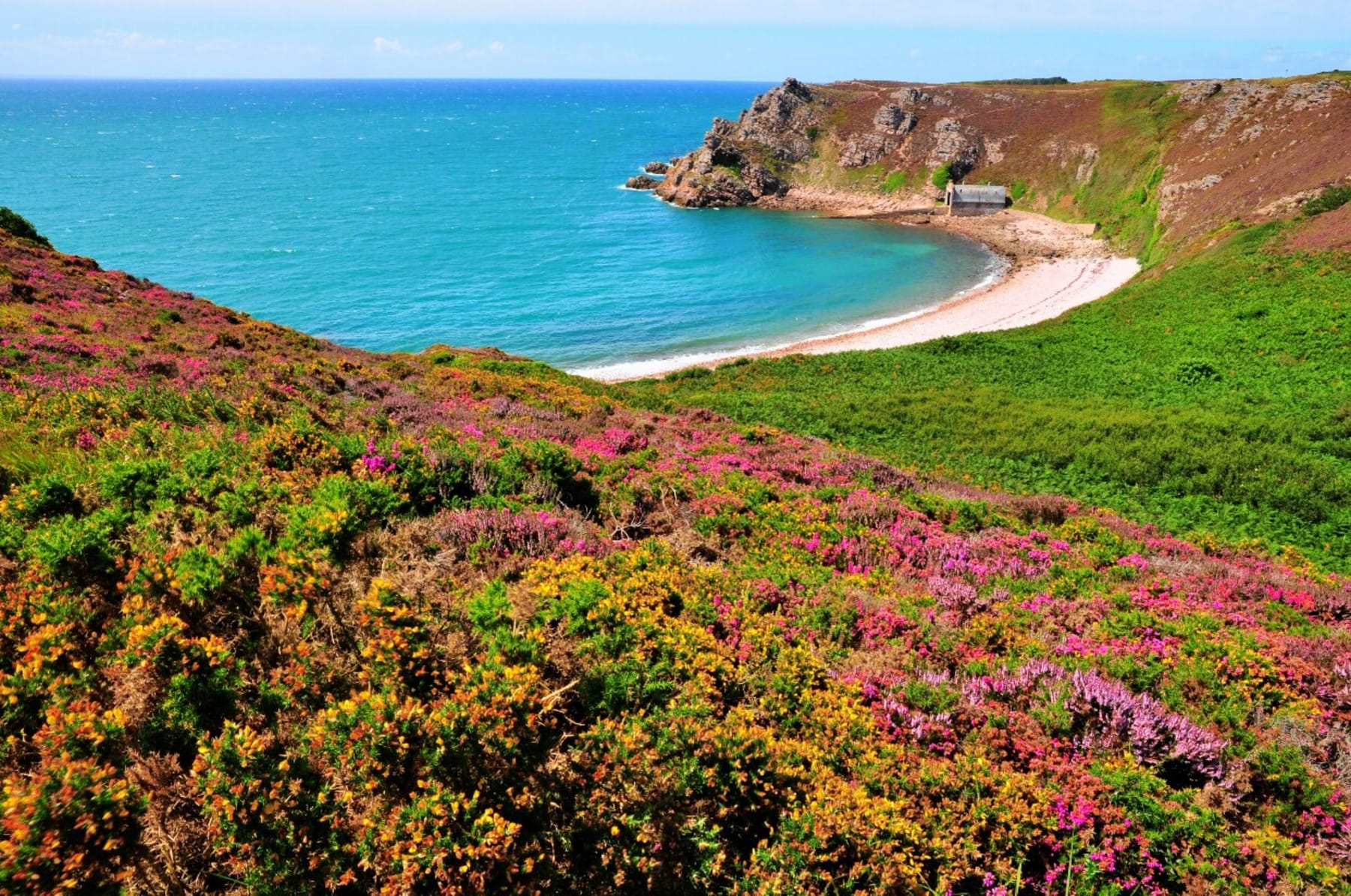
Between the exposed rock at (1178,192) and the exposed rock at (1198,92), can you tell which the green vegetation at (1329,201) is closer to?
the exposed rock at (1178,192)

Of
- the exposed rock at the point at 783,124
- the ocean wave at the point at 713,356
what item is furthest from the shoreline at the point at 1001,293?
the exposed rock at the point at 783,124

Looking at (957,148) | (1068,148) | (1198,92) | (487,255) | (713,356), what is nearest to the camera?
(713,356)

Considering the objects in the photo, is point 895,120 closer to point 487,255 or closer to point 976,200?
point 976,200

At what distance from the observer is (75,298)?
87.6ft

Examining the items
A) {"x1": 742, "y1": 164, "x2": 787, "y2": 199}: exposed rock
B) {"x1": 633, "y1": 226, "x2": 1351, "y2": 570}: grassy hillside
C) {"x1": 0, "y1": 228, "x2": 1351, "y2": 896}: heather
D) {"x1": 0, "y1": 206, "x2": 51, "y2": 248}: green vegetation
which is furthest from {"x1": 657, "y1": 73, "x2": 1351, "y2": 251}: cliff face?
{"x1": 0, "y1": 206, "x2": 51, "y2": 248}: green vegetation

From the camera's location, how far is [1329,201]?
49.8 meters

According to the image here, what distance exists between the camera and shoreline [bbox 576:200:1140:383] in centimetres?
5394

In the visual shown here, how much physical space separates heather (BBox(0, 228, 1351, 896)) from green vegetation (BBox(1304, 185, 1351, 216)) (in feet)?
193

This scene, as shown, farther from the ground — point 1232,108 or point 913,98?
point 913,98

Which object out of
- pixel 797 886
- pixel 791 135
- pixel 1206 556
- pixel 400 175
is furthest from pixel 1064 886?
pixel 400 175

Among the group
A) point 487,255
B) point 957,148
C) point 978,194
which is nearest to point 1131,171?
point 978,194

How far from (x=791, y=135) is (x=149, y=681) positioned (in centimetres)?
14106

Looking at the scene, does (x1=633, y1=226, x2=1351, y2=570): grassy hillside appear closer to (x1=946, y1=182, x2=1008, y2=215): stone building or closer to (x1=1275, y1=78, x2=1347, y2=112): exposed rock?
(x1=1275, y1=78, x2=1347, y2=112): exposed rock

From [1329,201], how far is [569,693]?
70985 mm
